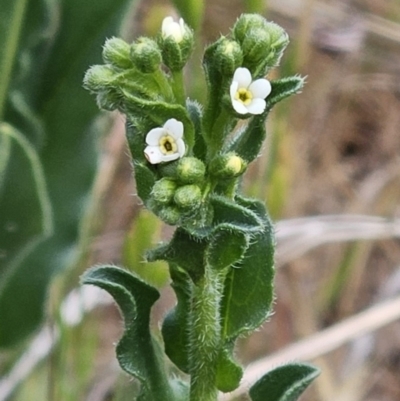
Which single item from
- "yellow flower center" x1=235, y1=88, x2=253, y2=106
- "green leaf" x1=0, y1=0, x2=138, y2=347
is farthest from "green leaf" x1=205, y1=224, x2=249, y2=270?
"green leaf" x1=0, y1=0, x2=138, y2=347

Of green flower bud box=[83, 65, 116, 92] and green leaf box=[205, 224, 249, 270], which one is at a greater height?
green flower bud box=[83, 65, 116, 92]

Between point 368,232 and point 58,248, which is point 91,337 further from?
point 368,232

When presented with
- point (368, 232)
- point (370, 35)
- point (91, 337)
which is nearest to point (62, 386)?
point (91, 337)

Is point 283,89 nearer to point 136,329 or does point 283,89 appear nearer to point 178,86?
point 178,86

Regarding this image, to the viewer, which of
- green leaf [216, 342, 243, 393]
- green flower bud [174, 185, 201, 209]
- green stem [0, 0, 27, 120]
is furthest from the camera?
green stem [0, 0, 27, 120]

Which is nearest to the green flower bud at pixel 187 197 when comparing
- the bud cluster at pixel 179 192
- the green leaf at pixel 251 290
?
the bud cluster at pixel 179 192

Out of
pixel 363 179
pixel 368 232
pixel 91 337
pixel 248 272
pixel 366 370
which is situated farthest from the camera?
pixel 363 179

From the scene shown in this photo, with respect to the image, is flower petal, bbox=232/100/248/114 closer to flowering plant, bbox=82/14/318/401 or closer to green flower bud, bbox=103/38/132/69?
flowering plant, bbox=82/14/318/401
